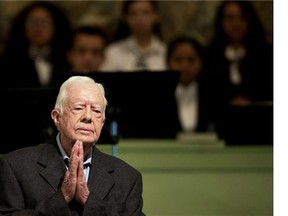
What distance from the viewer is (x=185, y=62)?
7191 millimetres

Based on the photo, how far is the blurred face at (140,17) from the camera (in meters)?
7.57

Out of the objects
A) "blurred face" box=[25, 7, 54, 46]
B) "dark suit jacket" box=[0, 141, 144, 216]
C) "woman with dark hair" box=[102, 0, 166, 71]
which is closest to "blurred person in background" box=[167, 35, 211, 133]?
"woman with dark hair" box=[102, 0, 166, 71]

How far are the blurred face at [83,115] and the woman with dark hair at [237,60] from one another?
3.42 meters

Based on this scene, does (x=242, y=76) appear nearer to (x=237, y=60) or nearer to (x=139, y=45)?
(x=237, y=60)

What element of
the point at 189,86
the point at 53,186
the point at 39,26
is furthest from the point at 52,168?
the point at 39,26

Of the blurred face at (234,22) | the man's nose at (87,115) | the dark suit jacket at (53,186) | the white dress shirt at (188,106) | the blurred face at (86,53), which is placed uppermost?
the blurred face at (234,22)

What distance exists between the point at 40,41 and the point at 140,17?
861mm

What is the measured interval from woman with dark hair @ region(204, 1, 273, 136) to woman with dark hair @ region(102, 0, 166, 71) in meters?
0.45

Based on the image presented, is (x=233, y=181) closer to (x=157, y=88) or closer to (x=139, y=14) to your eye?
(x=157, y=88)

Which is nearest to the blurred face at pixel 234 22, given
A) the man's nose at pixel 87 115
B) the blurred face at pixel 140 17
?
the blurred face at pixel 140 17

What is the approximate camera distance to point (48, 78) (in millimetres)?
7230

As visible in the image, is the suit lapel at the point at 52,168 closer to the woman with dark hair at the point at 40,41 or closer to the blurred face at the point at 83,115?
the blurred face at the point at 83,115

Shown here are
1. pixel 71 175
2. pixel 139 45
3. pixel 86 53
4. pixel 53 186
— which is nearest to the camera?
pixel 71 175

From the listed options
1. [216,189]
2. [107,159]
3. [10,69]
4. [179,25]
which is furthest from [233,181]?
[179,25]
